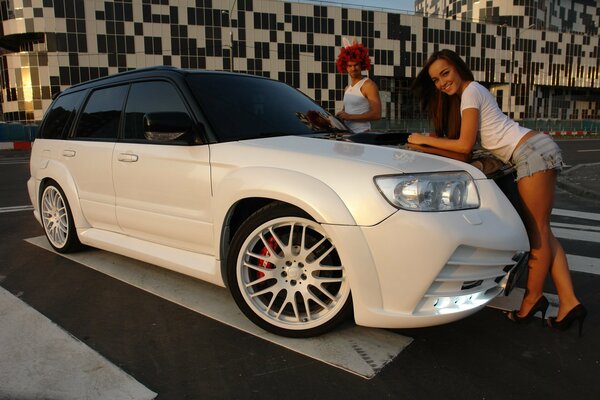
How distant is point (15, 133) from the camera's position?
24.4 meters

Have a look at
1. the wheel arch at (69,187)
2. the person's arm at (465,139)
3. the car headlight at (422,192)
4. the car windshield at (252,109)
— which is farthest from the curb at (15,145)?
the car headlight at (422,192)

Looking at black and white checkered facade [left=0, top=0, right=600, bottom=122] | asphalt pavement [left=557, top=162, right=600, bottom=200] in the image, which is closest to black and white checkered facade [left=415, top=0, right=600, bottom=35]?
black and white checkered facade [left=0, top=0, right=600, bottom=122]

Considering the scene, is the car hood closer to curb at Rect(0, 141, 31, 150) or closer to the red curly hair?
the red curly hair

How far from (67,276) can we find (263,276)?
198 cm

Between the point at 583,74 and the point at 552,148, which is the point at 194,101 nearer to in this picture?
the point at 552,148

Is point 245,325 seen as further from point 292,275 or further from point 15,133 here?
point 15,133

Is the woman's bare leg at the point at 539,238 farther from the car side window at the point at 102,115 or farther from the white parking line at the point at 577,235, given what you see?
the car side window at the point at 102,115

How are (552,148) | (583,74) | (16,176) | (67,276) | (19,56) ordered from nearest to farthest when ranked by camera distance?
(552,148)
(67,276)
(16,176)
(19,56)
(583,74)

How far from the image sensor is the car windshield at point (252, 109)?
3146 mm

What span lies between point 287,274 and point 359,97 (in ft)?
8.45

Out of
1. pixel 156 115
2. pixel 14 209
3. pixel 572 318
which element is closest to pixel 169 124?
pixel 156 115

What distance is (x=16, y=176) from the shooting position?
1164 centimetres

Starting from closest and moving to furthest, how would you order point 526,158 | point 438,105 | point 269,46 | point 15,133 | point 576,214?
point 526,158 → point 438,105 → point 576,214 → point 15,133 → point 269,46

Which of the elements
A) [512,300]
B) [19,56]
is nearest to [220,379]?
[512,300]
